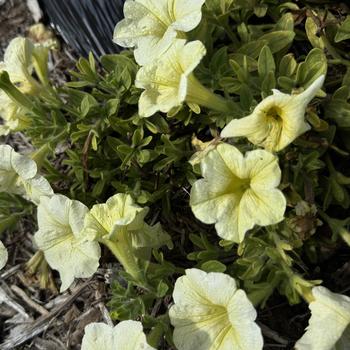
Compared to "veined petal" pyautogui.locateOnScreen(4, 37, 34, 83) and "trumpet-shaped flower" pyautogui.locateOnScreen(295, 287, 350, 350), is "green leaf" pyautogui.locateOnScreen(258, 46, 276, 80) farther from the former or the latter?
"veined petal" pyautogui.locateOnScreen(4, 37, 34, 83)

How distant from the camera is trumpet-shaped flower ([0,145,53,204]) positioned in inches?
91.8

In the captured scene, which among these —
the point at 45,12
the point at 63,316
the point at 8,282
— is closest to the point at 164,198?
the point at 63,316

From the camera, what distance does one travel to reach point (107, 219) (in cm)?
214

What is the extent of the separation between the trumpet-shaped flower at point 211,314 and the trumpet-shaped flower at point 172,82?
0.56m

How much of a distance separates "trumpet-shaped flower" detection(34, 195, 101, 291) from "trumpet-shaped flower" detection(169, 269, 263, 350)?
0.37 m

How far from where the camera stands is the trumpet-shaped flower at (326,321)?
183 cm

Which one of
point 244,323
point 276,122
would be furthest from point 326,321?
point 276,122

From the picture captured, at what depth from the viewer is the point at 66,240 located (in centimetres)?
233

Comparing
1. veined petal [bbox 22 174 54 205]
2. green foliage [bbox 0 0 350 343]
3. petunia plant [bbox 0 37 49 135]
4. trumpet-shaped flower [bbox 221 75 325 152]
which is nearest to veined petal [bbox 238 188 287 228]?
trumpet-shaped flower [bbox 221 75 325 152]

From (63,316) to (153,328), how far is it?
96 centimetres

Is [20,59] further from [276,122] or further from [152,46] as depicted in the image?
[276,122]

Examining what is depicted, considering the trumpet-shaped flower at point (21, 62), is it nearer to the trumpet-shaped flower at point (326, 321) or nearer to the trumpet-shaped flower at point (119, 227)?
the trumpet-shaped flower at point (119, 227)

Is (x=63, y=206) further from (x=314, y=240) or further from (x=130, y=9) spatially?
(x=314, y=240)

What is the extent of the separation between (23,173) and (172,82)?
67 cm
